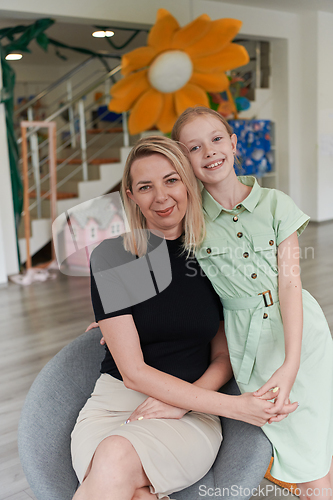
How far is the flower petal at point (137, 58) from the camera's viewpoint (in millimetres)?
4594

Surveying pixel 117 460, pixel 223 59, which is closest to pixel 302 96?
pixel 223 59

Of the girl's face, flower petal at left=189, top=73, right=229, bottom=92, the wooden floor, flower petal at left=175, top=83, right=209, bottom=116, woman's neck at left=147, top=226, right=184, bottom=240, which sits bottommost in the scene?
the wooden floor

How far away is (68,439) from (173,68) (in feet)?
13.3

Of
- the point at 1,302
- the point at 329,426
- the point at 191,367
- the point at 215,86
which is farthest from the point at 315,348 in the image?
the point at 215,86

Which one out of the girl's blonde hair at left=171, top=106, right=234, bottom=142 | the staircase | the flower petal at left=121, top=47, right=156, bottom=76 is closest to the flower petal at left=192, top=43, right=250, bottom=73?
the flower petal at left=121, top=47, right=156, bottom=76

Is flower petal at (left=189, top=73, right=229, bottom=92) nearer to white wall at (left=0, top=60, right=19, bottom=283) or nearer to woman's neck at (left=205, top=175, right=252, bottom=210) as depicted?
white wall at (left=0, top=60, right=19, bottom=283)

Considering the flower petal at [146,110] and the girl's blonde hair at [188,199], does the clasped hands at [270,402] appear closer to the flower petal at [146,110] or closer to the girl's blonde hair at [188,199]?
the girl's blonde hair at [188,199]

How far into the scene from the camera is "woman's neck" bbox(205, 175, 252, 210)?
1297mm

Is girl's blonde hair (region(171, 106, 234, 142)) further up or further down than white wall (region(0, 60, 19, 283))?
further up

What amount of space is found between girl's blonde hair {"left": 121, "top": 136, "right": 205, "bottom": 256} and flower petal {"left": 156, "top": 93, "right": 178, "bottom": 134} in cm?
383

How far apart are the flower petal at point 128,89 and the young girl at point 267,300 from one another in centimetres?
374

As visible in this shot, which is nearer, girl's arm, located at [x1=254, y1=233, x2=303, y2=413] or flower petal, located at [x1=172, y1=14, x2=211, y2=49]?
girl's arm, located at [x1=254, y1=233, x2=303, y2=413]

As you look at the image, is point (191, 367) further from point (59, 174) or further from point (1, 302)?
point (59, 174)

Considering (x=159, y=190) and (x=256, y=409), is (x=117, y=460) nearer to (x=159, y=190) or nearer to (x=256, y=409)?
(x=256, y=409)
